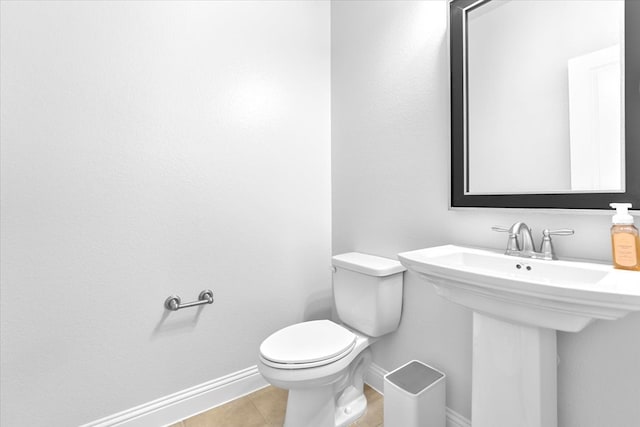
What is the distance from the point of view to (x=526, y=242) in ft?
3.21

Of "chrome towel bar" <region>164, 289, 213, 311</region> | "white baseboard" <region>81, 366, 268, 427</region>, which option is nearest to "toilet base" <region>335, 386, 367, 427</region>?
"white baseboard" <region>81, 366, 268, 427</region>

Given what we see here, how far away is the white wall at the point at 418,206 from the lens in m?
0.88

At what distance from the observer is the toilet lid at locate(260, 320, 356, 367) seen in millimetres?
1153

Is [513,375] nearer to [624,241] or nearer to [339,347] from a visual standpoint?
[624,241]

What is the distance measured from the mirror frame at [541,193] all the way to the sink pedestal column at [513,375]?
1.35ft

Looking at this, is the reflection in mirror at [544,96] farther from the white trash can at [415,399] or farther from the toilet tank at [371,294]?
the white trash can at [415,399]

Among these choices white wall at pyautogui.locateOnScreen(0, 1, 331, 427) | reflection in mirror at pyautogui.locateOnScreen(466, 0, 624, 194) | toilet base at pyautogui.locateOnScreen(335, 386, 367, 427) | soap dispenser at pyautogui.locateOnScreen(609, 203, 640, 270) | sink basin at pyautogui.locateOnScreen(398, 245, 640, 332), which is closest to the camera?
sink basin at pyautogui.locateOnScreen(398, 245, 640, 332)

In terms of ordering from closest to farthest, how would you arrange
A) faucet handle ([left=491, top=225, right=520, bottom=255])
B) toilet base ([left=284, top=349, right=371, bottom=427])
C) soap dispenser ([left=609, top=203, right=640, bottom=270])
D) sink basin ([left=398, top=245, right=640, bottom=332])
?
sink basin ([left=398, top=245, right=640, bottom=332]), soap dispenser ([left=609, top=203, right=640, bottom=270]), faucet handle ([left=491, top=225, right=520, bottom=255]), toilet base ([left=284, top=349, right=371, bottom=427])

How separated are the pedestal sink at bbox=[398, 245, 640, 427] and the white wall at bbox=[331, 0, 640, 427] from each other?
0.11 metres

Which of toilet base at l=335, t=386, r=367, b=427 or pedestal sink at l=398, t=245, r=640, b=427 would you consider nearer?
pedestal sink at l=398, t=245, r=640, b=427

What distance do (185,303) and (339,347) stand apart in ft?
2.50

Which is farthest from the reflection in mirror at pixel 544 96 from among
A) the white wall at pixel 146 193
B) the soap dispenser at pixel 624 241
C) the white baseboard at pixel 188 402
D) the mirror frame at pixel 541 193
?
the white baseboard at pixel 188 402

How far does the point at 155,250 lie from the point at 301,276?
0.82 m

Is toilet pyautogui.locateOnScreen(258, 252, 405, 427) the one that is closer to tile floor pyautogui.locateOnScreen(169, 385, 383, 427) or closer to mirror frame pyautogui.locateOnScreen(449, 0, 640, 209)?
tile floor pyautogui.locateOnScreen(169, 385, 383, 427)
